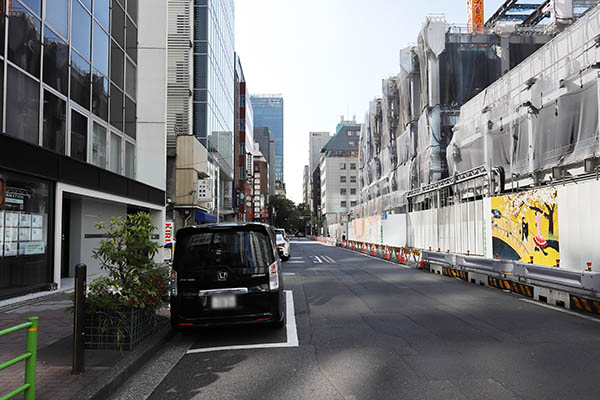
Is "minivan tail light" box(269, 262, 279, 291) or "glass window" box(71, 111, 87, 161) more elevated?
"glass window" box(71, 111, 87, 161)

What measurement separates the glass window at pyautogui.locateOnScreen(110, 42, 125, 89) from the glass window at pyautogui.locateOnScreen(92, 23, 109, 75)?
690 mm

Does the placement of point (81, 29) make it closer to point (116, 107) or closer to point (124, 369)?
point (116, 107)

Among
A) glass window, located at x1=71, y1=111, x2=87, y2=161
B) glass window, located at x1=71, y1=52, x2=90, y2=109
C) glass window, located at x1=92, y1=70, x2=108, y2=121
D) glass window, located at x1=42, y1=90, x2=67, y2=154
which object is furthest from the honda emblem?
glass window, located at x1=92, y1=70, x2=108, y2=121

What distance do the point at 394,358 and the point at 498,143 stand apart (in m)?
19.4

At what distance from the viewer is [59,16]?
13.2 metres

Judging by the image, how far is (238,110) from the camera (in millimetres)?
Result: 61156

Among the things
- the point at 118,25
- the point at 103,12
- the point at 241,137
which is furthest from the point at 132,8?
the point at 241,137

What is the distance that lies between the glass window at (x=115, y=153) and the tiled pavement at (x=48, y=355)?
9.57 meters

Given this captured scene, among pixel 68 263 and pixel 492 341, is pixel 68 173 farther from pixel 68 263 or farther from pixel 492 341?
pixel 492 341

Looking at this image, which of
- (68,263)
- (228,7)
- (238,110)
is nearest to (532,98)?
(68,263)

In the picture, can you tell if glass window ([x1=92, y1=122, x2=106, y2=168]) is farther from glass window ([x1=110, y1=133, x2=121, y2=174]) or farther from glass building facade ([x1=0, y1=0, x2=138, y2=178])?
glass window ([x1=110, y1=133, x2=121, y2=174])

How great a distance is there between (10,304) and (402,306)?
8.31m

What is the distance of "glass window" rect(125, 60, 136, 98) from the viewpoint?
64.7 feet

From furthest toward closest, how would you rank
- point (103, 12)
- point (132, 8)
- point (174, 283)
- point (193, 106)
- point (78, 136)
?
point (193, 106)
point (132, 8)
point (103, 12)
point (78, 136)
point (174, 283)
